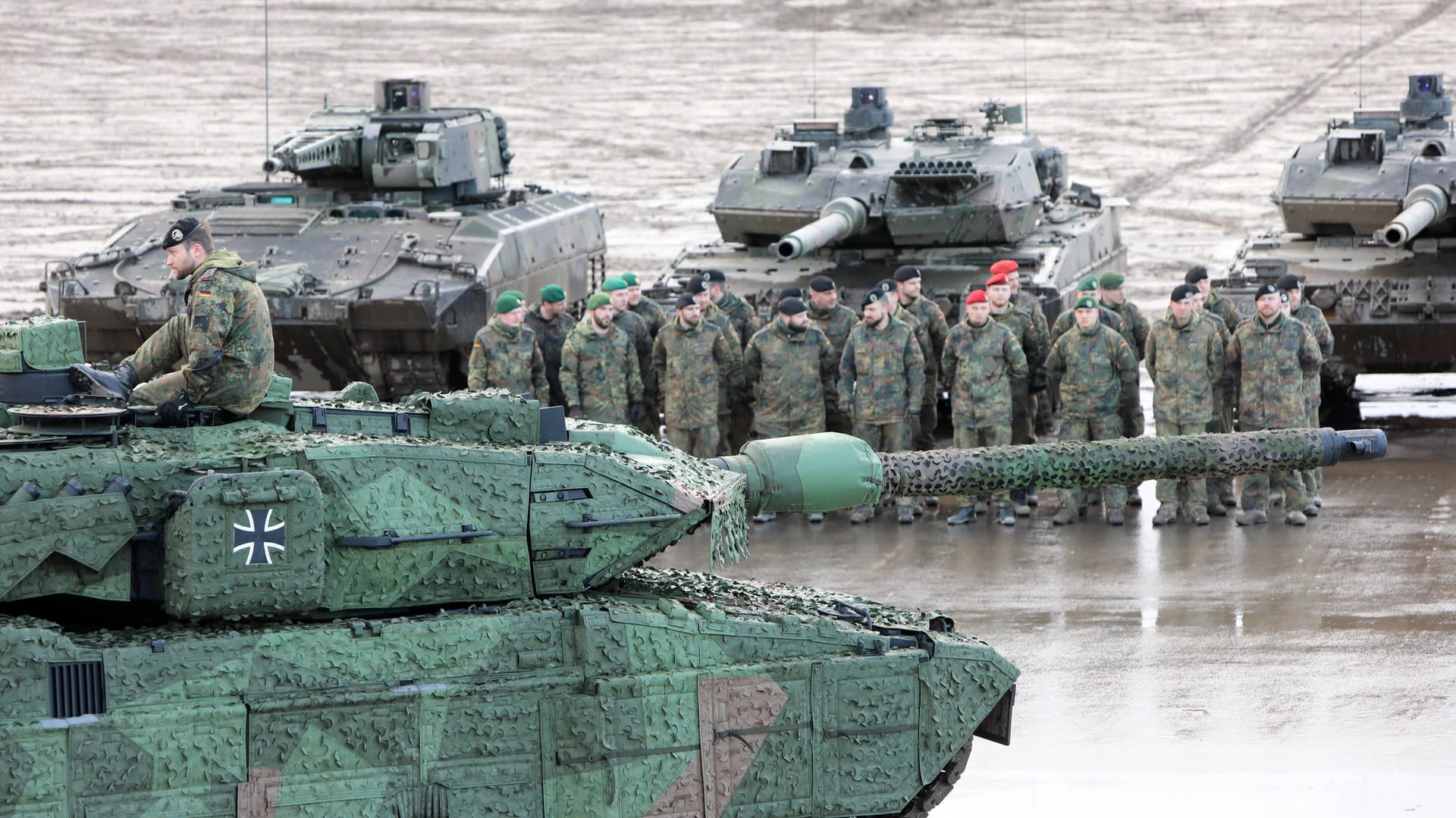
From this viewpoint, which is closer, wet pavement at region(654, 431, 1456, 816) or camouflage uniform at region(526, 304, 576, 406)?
wet pavement at region(654, 431, 1456, 816)

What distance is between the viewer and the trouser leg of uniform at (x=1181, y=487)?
1382 centimetres

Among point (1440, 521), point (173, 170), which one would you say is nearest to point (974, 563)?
point (1440, 521)

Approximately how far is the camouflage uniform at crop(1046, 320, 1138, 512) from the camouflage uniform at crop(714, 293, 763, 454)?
7.72 feet

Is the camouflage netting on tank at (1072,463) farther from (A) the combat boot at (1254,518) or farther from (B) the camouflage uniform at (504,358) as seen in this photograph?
(B) the camouflage uniform at (504,358)

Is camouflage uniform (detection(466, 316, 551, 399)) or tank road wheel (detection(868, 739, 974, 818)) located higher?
camouflage uniform (detection(466, 316, 551, 399))

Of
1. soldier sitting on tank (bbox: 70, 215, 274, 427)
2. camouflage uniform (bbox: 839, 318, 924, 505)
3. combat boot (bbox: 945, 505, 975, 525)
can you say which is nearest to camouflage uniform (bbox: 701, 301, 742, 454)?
camouflage uniform (bbox: 839, 318, 924, 505)

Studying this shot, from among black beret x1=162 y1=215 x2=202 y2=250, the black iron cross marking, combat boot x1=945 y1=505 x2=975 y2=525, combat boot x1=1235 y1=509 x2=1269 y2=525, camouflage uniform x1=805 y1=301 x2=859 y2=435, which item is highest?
black beret x1=162 y1=215 x2=202 y2=250

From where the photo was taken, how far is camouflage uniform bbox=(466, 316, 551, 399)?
14133 millimetres

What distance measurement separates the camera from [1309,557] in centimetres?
1306

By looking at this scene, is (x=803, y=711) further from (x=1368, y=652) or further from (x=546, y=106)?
(x=546, y=106)

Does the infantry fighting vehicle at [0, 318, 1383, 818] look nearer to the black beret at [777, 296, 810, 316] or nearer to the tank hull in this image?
the tank hull

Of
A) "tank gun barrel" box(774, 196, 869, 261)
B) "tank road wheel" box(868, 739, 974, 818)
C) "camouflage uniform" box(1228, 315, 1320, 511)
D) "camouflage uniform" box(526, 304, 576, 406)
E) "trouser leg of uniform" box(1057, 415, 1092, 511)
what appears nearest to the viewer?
"tank road wheel" box(868, 739, 974, 818)

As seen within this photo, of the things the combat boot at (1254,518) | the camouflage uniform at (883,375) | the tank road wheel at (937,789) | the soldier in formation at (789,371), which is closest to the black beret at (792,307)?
the soldier in formation at (789,371)

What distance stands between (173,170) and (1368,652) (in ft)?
77.7
